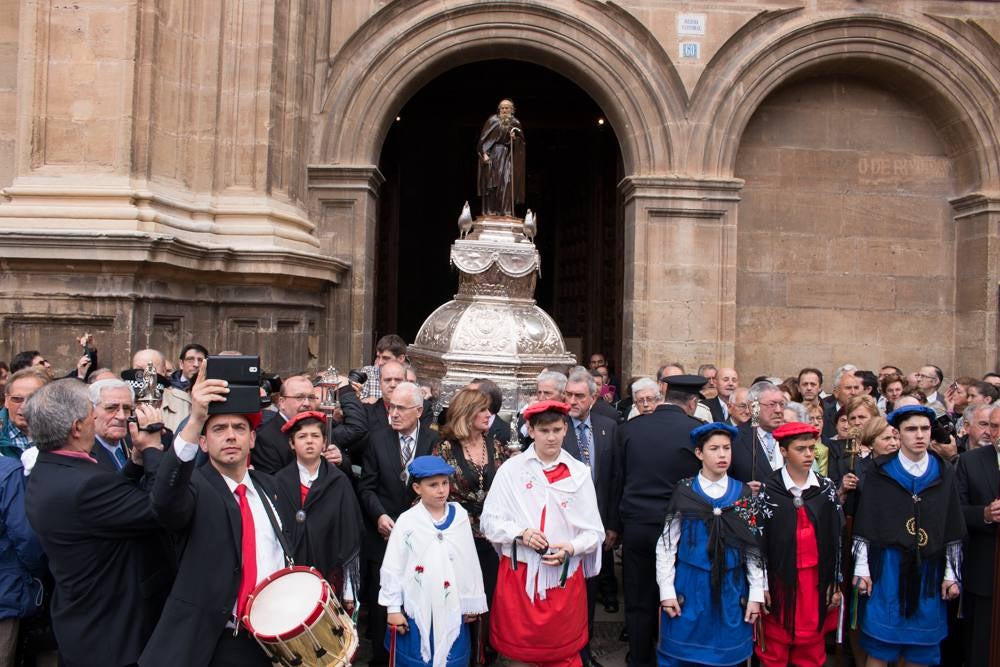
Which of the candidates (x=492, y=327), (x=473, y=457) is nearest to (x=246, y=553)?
(x=473, y=457)

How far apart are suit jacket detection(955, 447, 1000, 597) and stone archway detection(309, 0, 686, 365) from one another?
6.37 meters

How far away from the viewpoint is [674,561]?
4379 millimetres

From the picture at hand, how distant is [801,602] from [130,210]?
6.75 metres

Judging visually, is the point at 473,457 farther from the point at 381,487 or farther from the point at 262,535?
the point at 262,535

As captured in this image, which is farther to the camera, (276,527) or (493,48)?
(493,48)

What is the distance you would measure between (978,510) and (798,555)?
1.13m

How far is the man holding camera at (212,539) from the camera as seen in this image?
111 inches

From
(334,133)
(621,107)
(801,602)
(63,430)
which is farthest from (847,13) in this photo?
(63,430)

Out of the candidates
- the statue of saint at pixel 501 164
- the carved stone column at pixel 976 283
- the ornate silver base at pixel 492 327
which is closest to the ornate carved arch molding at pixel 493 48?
the statue of saint at pixel 501 164

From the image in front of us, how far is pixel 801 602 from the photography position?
4445 millimetres

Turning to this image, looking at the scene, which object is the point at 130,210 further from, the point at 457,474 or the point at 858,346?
the point at 858,346

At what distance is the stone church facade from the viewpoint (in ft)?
27.7

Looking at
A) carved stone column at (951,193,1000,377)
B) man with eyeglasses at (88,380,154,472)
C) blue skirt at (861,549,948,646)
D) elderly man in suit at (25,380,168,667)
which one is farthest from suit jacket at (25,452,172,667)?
carved stone column at (951,193,1000,377)

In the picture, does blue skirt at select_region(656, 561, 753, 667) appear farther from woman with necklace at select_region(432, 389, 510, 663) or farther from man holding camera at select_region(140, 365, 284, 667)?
man holding camera at select_region(140, 365, 284, 667)
